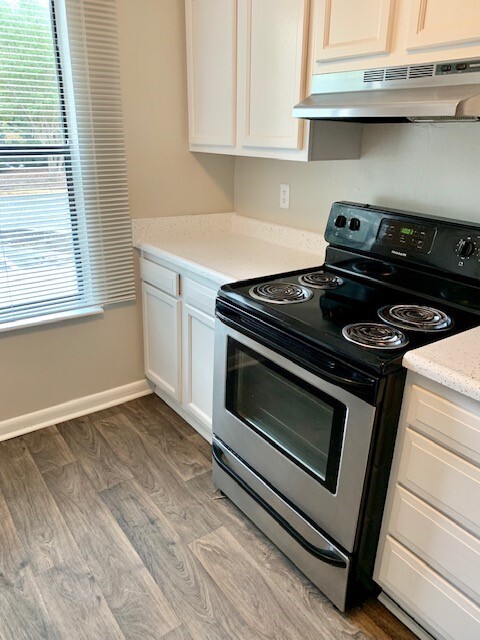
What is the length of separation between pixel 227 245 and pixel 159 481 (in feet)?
3.98

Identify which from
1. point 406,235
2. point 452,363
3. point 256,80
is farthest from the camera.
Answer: point 256,80

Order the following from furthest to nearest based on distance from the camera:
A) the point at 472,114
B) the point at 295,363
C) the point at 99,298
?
1. the point at 99,298
2. the point at 295,363
3. the point at 472,114

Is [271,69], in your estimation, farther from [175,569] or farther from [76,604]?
[76,604]

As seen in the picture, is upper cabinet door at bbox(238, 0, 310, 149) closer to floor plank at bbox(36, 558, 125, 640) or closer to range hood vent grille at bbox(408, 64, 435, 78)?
range hood vent grille at bbox(408, 64, 435, 78)

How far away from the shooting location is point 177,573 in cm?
170

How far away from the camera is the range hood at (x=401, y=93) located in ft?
4.16

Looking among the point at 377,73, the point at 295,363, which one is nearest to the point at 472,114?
the point at 377,73

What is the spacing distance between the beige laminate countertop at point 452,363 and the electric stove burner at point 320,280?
0.57 m

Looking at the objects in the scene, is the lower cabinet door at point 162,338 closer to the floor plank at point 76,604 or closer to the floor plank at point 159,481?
the floor plank at point 159,481

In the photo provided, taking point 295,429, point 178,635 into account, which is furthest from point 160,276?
A: point 178,635

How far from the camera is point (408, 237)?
1.73 m

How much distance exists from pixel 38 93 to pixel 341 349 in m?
1.78

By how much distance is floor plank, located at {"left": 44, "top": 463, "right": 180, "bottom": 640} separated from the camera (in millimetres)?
1527

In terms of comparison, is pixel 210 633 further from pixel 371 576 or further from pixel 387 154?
pixel 387 154
